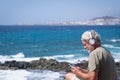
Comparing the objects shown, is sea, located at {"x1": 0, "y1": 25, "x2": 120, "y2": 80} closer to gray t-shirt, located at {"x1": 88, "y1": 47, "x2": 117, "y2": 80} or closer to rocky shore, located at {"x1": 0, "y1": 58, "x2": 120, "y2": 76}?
rocky shore, located at {"x1": 0, "y1": 58, "x2": 120, "y2": 76}

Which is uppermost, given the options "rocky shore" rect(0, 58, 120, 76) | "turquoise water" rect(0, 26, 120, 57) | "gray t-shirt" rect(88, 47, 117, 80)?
"gray t-shirt" rect(88, 47, 117, 80)

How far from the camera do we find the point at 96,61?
5.97 meters

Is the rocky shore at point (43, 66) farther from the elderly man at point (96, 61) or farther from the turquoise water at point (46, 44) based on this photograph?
the elderly man at point (96, 61)

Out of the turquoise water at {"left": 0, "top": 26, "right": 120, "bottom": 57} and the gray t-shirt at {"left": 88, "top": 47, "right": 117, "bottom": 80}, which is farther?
the turquoise water at {"left": 0, "top": 26, "right": 120, "bottom": 57}

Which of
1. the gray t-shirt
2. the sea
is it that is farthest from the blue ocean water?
the gray t-shirt

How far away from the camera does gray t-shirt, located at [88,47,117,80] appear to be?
5965mm

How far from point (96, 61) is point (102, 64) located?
0.14m

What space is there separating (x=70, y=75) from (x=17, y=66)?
21.1m

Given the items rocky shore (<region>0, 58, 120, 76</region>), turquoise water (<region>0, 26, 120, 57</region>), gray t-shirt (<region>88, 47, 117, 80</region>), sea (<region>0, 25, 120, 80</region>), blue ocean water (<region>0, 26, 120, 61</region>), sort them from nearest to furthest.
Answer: gray t-shirt (<region>88, 47, 117, 80</region>) < sea (<region>0, 25, 120, 80</region>) < rocky shore (<region>0, 58, 120, 76</region>) < blue ocean water (<region>0, 26, 120, 61</region>) < turquoise water (<region>0, 26, 120, 57</region>)

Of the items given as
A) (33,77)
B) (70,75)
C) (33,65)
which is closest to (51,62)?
(33,65)

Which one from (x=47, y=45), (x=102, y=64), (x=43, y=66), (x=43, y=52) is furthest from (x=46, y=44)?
(x=102, y=64)

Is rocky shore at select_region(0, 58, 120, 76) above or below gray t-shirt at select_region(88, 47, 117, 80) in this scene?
below

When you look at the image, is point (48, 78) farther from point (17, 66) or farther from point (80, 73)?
point (80, 73)

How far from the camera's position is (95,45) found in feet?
20.0
